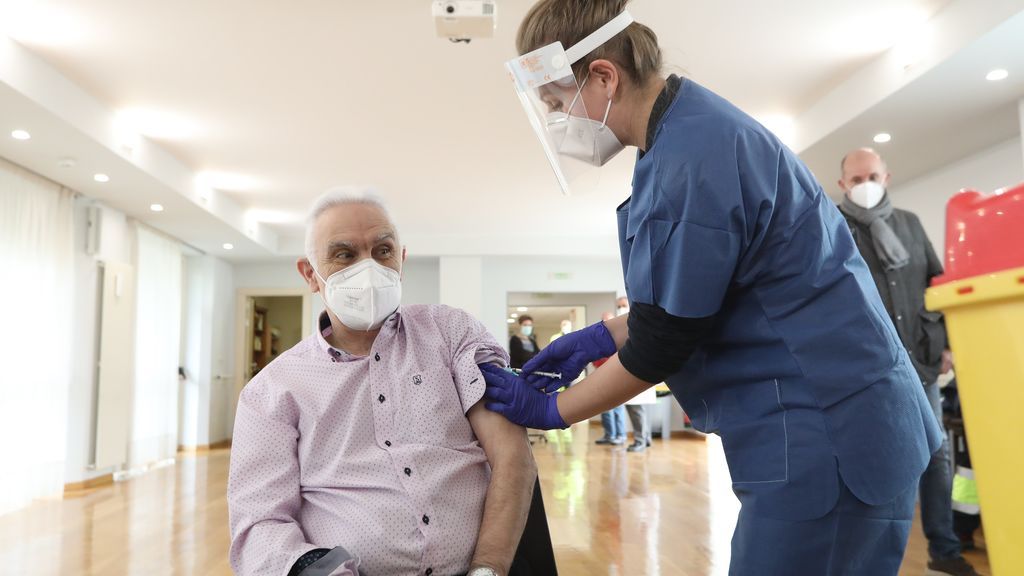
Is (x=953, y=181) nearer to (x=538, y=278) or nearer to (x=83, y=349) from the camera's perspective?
(x=538, y=278)

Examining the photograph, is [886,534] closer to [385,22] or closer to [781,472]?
[781,472]

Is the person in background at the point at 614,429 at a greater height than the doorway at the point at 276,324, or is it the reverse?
the doorway at the point at 276,324

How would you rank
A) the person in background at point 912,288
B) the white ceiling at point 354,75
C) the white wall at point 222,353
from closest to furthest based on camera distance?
the person in background at point 912,288 → the white ceiling at point 354,75 → the white wall at point 222,353

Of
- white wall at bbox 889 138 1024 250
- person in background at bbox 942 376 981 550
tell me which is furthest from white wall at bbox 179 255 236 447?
person in background at bbox 942 376 981 550

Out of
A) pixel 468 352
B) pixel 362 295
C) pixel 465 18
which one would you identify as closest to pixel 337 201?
pixel 362 295

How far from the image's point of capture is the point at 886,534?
904 millimetres

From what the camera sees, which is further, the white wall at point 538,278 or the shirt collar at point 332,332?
the white wall at point 538,278

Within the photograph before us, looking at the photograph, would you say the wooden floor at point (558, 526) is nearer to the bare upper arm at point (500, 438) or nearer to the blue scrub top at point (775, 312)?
the bare upper arm at point (500, 438)

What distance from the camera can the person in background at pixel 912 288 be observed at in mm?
2602

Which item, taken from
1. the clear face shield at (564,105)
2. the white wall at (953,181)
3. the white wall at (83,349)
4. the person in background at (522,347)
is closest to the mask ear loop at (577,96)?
the clear face shield at (564,105)

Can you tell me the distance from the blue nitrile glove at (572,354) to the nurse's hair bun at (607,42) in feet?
1.62

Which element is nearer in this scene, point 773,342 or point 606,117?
point 773,342

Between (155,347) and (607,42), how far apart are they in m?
7.78

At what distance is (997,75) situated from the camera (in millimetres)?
3939
